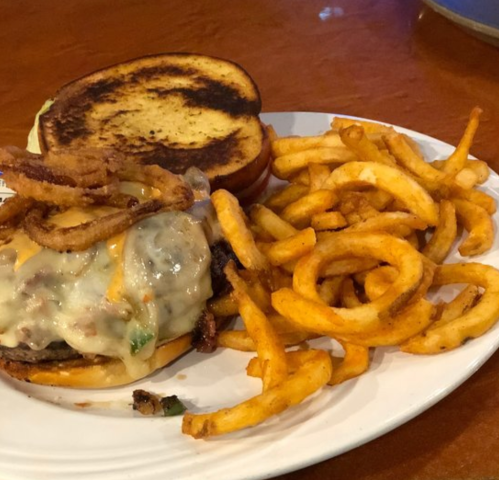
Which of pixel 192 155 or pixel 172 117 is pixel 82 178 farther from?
pixel 172 117

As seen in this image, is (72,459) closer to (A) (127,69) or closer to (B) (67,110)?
(B) (67,110)

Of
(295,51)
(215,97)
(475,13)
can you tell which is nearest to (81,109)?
(215,97)

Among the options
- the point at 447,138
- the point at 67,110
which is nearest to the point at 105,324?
the point at 67,110

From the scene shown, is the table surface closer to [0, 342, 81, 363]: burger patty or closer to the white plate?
the white plate

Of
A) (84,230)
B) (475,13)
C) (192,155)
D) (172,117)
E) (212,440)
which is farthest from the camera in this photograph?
(475,13)

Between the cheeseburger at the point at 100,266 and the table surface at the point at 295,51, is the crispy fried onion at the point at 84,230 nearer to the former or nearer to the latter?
the cheeseburger at the point at 100,266

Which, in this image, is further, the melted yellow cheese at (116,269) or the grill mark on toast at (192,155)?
the grill mark on toast at (192,155)

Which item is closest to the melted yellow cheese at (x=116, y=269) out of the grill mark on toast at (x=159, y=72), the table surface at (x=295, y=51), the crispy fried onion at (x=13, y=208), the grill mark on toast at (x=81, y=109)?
the crispy fried onion at (x=13, y=208)
